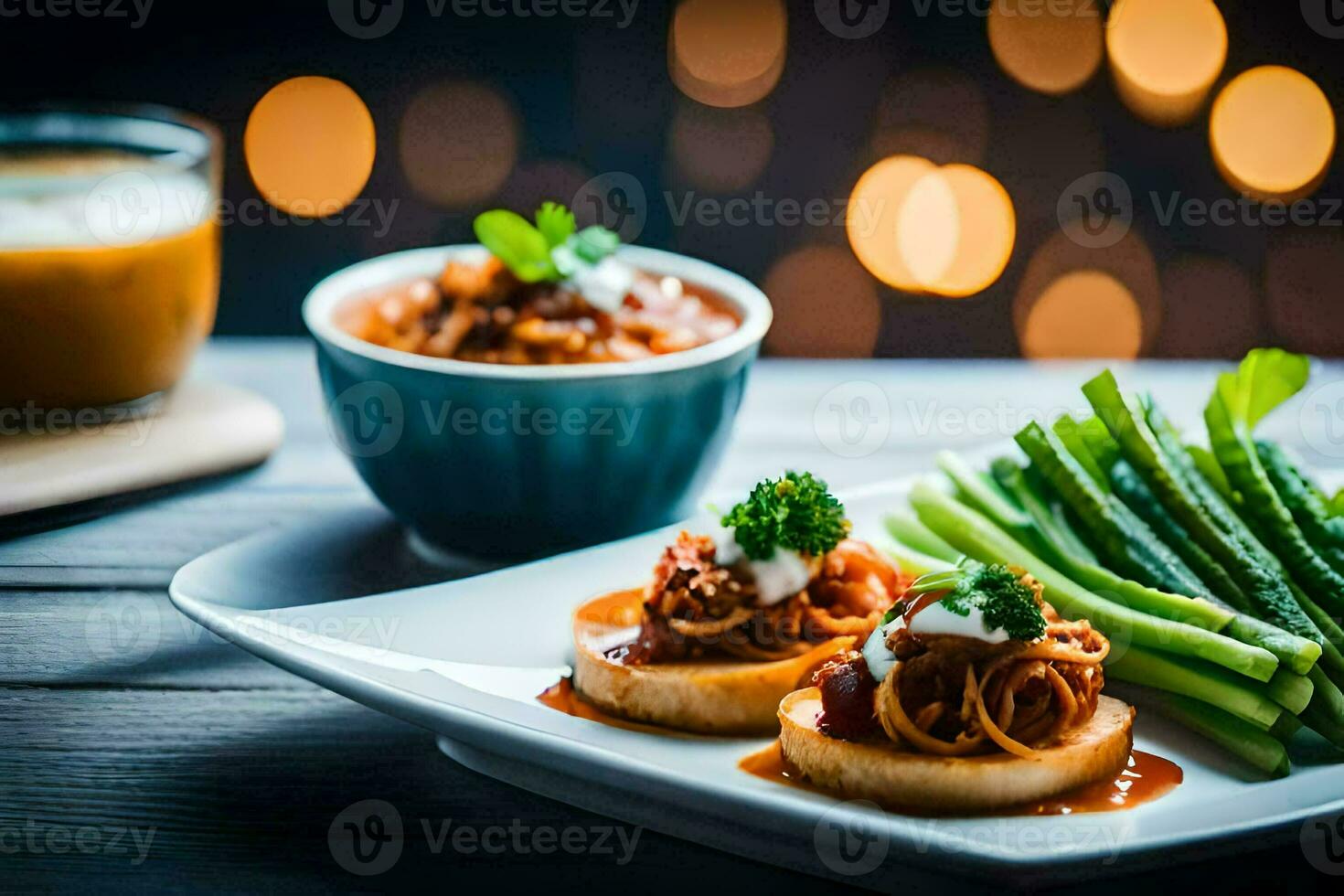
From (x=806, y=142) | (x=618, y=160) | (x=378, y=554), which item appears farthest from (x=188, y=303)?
(x=806, y=142)

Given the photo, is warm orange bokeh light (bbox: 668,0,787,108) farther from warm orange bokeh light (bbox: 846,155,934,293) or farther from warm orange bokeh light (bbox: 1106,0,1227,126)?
warm orange bokeh light (bbox: 1106,0,1227,126)

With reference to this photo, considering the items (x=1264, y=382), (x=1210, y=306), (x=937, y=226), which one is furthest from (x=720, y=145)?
(x=1264, y=382)

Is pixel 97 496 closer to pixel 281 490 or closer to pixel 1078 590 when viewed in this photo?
pixel 281 490

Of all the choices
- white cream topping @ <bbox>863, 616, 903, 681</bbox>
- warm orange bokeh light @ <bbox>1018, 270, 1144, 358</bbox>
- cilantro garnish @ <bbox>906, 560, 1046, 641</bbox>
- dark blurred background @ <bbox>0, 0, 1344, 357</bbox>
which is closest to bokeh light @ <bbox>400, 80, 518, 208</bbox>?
dark blurred background @ <bbox>0, 0, 1344, 357</bbox>

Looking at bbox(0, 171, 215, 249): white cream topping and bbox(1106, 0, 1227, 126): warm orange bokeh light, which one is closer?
bbox(0, 171, 215, 249): white cream topping

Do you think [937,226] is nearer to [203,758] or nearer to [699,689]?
[699,689]
